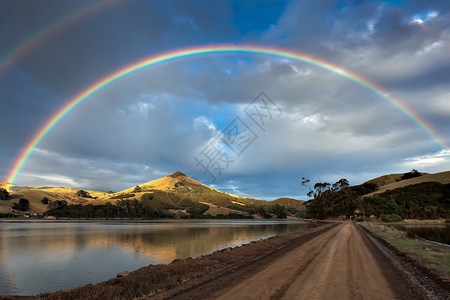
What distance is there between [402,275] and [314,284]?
21.3ft

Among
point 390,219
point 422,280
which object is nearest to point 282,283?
point 422,280

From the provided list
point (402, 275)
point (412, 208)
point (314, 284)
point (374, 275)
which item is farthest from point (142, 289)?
point (412, 208)

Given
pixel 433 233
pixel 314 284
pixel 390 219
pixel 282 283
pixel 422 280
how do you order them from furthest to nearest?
pixel 390 219
pixel 433 233
pixel 422 280
pixel 282 283
pixel 314 284

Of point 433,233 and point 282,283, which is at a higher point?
point 282,283

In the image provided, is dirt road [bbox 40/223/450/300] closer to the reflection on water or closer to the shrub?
the reflection on water

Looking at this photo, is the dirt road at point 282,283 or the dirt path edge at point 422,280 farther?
the dirt path edge at point 422,280

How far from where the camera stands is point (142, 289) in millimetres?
13383

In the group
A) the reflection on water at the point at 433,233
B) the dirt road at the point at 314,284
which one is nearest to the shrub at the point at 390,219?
the reflection on water at the point at 433,233

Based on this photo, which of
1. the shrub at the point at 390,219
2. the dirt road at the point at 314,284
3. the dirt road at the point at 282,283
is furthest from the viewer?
the shrub at the point at 390,219

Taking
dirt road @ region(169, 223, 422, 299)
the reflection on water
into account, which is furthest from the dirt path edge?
the reflection on water

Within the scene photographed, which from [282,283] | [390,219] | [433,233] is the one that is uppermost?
[282,283]

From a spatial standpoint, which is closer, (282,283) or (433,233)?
(282,283)

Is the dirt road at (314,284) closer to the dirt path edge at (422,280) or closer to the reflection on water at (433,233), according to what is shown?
the dirt path edge at (422,280)

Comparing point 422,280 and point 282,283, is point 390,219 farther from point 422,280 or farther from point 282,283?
point 282,283
